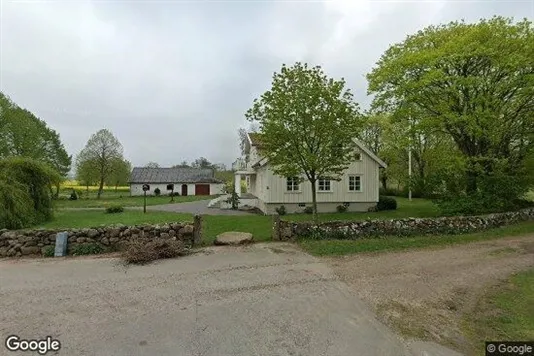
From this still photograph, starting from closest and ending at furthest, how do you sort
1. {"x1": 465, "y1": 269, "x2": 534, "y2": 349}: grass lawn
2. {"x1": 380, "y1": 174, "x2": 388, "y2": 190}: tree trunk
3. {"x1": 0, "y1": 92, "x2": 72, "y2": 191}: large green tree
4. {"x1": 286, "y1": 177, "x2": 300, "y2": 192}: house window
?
{"x1": 465, "y1": 269, "x2": 534, "y2": 349}: grass lawn < {"x1": 286, "y1": 177, "x2": 300, "y2": 192}: house window < {"x1": 0, "y1": 92, "x2": 72, "y2": 191}: large green tree < {"x1": 380, "y1": 174, "x2": 388, "y2": 190}: tree trunk

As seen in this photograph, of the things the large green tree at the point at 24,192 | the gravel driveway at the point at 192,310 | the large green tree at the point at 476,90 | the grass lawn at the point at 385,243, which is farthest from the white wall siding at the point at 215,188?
the gravel driveway at the point at 192,310

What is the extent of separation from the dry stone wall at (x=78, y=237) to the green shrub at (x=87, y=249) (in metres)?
0.09

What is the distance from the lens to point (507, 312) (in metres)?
6.32

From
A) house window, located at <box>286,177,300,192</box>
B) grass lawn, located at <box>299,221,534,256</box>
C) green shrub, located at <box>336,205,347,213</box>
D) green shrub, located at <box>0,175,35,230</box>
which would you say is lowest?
grass lawn, located at <box>299,221,534,256</box>

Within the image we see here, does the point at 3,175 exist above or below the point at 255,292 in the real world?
above

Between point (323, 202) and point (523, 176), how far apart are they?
1163 cm

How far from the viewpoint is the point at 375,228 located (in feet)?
41.9

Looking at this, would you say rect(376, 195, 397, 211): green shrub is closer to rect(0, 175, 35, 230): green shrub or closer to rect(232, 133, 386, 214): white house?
rect(232, 133, 386, 214): white house

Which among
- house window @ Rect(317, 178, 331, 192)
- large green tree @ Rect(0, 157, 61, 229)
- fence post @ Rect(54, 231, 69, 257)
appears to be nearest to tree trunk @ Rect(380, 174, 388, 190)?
house window @ Rect(317, 178, 331, 192)

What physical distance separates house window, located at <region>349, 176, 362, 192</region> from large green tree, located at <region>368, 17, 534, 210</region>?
6.10 metres

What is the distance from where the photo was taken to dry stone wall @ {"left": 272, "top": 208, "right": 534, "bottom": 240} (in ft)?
40.4

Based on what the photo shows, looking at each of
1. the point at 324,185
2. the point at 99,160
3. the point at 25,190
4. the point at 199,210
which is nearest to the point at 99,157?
the point at 99,160

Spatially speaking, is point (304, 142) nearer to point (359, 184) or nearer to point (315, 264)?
point (315, 264)

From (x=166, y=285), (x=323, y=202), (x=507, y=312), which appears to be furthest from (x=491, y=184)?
(x=166, y=285)
